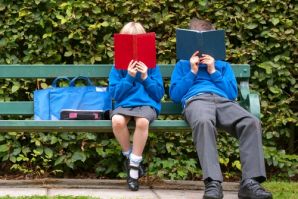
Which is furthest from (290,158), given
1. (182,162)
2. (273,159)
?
(182,162)

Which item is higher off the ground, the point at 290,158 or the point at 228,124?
the point at 228,124

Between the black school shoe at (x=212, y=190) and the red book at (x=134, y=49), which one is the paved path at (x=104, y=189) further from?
the red book at (x=134, y=49)

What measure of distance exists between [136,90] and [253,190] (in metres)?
1.22

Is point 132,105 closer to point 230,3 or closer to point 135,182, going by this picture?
point 135,182

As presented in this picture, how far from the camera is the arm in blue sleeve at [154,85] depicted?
4.90m

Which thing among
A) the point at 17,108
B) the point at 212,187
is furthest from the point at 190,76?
the point at 17,108

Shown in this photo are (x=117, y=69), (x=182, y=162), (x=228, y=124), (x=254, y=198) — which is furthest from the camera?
(x=182, y=162)

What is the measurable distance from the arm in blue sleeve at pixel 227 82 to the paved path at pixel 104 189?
74 cm

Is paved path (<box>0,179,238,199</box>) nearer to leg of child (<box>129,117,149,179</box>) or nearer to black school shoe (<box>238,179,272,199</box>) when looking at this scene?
leg of child (<box>129,117,149,179</box>)

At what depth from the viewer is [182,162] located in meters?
5.77

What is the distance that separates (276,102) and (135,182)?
170 cm

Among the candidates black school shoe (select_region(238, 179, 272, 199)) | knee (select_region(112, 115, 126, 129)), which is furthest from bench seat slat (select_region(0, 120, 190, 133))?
black school shoe (select_region(238, 179, 272, 199))

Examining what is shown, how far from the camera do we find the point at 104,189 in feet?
16.2

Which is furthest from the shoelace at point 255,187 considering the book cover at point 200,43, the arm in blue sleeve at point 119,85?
the arm in blue sleeve at point 119,85
